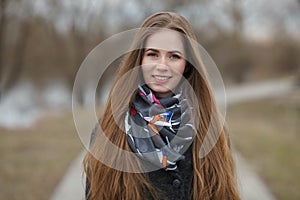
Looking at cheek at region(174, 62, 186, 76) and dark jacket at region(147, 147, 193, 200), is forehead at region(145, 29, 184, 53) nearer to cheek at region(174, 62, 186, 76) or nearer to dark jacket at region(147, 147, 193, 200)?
cheek at region(174, 62, 186, 76)

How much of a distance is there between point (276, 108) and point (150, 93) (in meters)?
15.2

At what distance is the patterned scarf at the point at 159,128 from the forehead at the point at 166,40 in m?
0.19

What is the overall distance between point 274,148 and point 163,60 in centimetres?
632

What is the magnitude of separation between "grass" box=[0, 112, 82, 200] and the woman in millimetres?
3053

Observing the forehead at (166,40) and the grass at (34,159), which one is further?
the grass at (34,159)

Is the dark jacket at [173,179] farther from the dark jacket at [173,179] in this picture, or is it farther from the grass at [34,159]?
the grass at [34,159]

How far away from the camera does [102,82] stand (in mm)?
8086

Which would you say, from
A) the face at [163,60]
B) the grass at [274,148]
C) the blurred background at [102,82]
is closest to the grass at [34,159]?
the blurred background at [102,82]

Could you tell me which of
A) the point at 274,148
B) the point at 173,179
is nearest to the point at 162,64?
the point at 173,179

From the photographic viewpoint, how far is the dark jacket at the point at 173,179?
1.76 meters

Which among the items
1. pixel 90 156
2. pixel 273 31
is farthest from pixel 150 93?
pixel 273 31

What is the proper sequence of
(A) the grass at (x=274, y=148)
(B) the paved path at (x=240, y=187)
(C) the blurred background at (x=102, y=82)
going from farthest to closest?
(C) the blurred background at (x=102, y=82)
(A) the grass at (x=274, y=148)
(B) the paved path at (x=240, y=187)

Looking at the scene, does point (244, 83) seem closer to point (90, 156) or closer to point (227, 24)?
point (227, 24)

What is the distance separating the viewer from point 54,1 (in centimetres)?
1554
